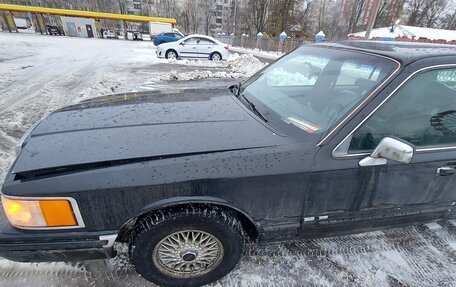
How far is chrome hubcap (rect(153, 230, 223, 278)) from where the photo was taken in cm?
181

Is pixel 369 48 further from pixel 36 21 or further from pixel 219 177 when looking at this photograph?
pixel 36 21

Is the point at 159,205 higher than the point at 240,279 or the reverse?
higher

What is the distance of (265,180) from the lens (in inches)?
66.2

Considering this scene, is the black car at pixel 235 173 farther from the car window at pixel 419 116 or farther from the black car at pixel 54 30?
the black car at pixel 54 30

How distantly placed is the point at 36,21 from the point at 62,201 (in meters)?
50.8

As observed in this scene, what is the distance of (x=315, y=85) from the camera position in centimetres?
246

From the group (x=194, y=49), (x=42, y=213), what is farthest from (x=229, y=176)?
(x=194, y=49)

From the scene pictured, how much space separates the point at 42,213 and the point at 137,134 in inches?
28.5

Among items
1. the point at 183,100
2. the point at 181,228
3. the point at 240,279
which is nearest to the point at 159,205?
the point at 181,228

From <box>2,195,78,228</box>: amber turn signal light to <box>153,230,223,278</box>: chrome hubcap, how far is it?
23.5 inches

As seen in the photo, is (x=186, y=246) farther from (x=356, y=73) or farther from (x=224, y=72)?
(x=224, y=72)

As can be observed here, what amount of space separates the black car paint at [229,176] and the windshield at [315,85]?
15 cm

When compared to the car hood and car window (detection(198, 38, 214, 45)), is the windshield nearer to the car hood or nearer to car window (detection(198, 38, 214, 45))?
the car hood

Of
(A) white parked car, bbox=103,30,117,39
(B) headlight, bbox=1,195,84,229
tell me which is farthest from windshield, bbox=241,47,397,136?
(A) white parked car, bbox=103,30,117,39
